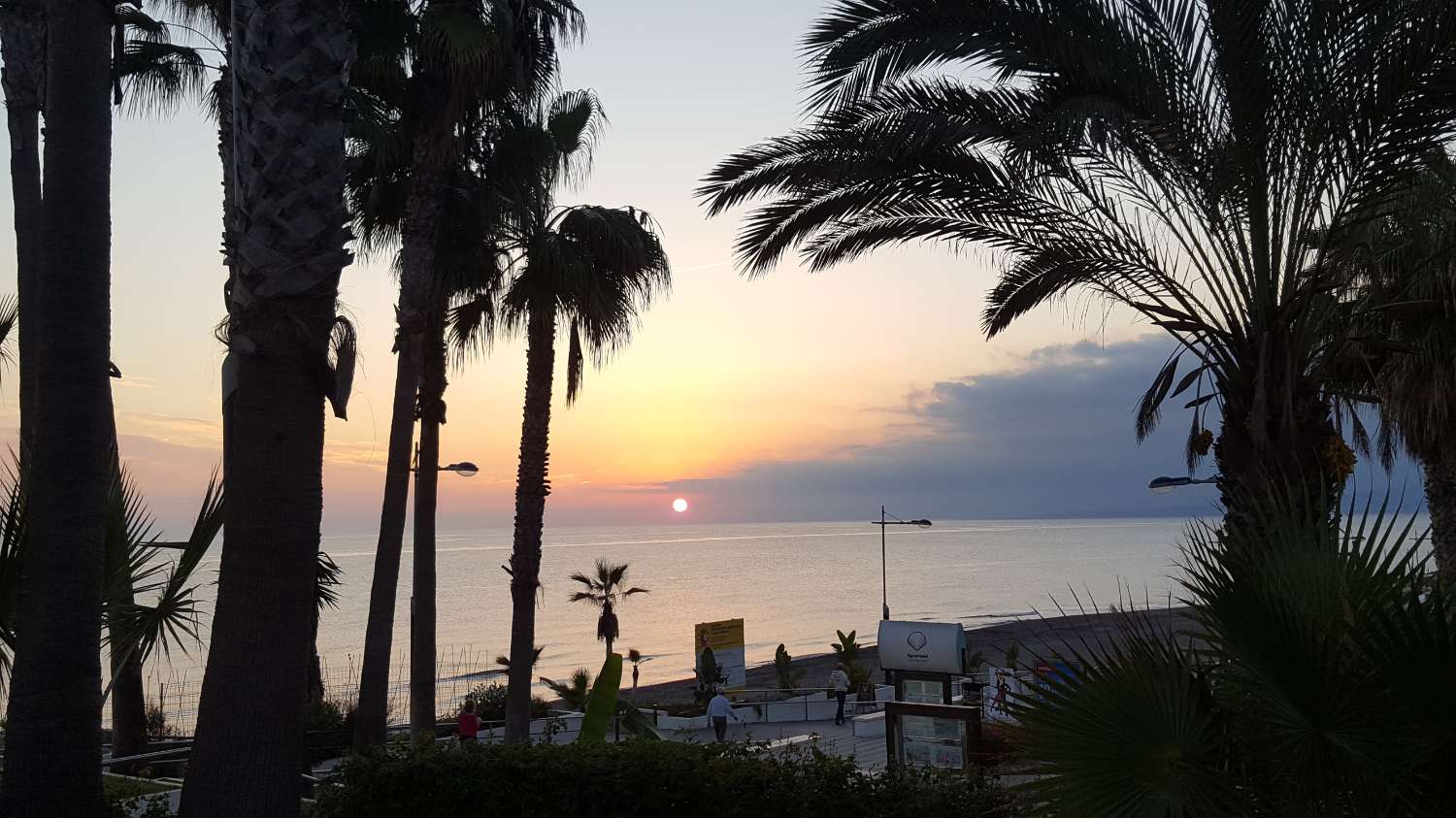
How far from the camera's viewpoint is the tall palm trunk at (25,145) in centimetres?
961

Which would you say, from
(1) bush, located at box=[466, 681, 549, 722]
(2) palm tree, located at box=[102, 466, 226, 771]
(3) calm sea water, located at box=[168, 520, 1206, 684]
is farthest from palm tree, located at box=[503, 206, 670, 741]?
(3) calm sea water, located at box=[168, 520, 1206, 684]

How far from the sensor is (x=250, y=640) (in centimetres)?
540

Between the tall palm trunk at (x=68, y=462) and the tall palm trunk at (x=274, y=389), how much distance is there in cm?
128

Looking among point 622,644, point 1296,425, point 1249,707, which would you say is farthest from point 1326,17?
point 622,644

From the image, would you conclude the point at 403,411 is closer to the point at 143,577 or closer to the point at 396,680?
the point at 143,577

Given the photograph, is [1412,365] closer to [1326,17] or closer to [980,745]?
[980,745]

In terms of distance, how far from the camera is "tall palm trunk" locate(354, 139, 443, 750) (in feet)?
54.2

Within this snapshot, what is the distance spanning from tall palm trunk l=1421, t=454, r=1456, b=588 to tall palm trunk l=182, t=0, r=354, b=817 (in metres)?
15.8

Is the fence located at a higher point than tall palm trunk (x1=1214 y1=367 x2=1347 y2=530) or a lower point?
lower

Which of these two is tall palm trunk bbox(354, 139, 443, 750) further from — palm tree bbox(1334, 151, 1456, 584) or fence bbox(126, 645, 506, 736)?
fence bbox(126, 645, 506, 736)

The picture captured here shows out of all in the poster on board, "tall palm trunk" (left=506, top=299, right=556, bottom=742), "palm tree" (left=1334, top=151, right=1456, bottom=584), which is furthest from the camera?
the poster on board

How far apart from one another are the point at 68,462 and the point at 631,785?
14.3ft

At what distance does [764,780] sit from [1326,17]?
6.51 metres

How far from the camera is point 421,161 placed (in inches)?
650
